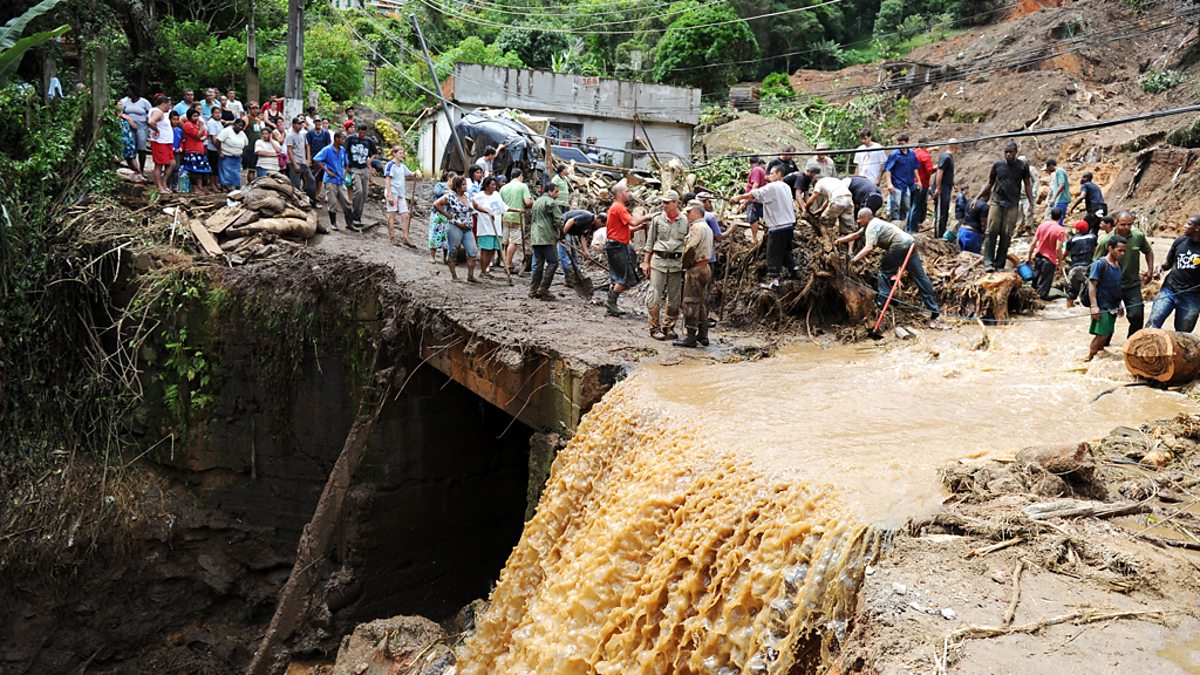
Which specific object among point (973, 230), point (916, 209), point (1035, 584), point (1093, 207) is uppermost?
point (1093, 207)

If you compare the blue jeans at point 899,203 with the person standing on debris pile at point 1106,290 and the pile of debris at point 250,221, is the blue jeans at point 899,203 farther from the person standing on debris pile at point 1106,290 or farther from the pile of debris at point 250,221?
the pile of debris at point 250,221

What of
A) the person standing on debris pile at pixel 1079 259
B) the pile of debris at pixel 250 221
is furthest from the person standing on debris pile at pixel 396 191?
the person standing on debris pile at pixel 1079 259

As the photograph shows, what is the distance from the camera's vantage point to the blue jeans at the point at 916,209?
48.4 feet

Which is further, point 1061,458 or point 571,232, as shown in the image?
point 571,232

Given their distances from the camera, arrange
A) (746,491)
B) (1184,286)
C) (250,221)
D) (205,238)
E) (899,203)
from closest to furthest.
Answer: (746,491), (1184,286), (205,238), (250,221), (899,203)

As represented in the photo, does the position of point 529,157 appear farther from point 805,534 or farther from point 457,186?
point 805,534

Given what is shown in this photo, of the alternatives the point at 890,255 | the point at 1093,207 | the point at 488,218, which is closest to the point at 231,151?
the point at 488,218

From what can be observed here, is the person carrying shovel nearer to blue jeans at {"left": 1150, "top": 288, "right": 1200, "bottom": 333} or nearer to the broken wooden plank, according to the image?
blue jeans at {"left": 1150, "top": 288, "right": 1200, "bottom": 333}

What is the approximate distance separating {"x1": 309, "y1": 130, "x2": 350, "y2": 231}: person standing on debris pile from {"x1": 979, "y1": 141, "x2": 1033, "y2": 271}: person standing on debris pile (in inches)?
397

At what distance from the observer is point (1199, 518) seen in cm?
495

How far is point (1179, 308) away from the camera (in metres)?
Result: 8.73

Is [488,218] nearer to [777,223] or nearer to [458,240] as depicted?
[458,240]

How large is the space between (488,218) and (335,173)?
3.90 meters

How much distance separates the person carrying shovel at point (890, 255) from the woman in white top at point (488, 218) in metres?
4.70
